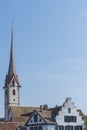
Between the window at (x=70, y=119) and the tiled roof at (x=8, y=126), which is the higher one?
the window at (x=70, y=119)

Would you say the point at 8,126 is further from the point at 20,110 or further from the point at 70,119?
the point at 20,110

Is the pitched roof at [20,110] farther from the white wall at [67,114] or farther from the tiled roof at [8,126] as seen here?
the white wall at [67,114]

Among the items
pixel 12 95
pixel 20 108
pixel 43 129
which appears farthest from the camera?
pixel 12 95

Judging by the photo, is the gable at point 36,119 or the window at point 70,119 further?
the window at point 70,119

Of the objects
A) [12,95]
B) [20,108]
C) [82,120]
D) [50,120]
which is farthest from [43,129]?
[12,95]

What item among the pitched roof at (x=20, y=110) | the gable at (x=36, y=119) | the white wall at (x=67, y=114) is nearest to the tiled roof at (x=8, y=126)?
the gable at (x=36, y=119)

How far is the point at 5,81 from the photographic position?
141 meters

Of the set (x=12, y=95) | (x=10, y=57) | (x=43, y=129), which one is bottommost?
(x=43, y=129)

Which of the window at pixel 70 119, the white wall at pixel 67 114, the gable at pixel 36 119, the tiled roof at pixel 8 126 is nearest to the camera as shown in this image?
the gable at pixel 36 119

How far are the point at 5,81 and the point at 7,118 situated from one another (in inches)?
1032

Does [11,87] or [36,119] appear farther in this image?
[11,87]

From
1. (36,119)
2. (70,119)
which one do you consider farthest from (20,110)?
(70,119)

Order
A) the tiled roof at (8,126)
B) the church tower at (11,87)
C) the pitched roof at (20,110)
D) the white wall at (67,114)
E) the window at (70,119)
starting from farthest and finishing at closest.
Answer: the church tower at (11,87) < the pitched roof at (20,110) < the tiled roof at (8,126) < the window at (70,119) < the white wall at (67,114)

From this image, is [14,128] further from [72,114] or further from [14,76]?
[14,76]
